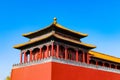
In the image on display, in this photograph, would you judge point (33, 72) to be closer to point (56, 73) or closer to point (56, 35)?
point (56, 73)

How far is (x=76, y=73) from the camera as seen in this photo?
24109mm

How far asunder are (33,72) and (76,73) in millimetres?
4373

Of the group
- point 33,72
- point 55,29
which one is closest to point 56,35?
point 55,29

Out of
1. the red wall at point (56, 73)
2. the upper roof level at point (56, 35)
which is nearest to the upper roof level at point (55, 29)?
the upper roof level at point (56, 35)

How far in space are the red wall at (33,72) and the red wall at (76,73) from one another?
0.77 metres

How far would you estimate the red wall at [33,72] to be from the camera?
2196cm

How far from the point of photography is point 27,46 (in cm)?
2642

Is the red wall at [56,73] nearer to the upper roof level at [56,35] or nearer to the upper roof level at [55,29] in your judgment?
the upper roof level at [56,35]

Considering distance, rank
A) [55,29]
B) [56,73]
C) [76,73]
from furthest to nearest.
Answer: [55,29] < [76,73] < [56,73]

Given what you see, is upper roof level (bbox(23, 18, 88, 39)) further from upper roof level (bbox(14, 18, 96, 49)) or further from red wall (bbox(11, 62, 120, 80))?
red wall (bbox(11, 62, 120, 80))

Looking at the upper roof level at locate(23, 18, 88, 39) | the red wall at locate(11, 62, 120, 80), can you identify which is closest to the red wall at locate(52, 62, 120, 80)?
the red wall at locate(11, 62, 120, 80)

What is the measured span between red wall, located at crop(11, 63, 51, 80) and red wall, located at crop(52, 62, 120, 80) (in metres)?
0.77

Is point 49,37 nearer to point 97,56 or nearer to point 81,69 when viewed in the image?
point 81,69

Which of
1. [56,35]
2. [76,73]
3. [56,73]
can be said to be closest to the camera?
[56,73]
